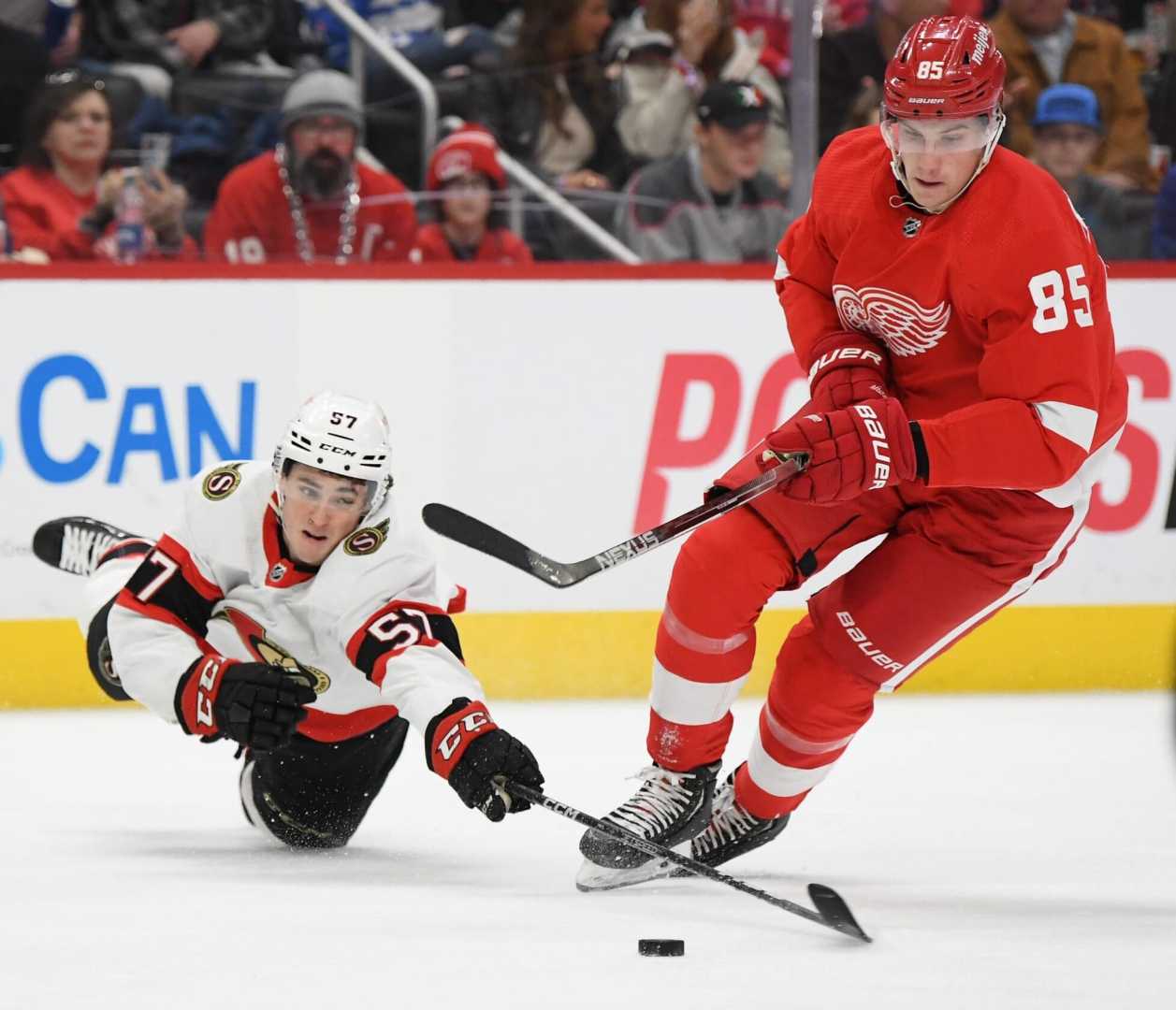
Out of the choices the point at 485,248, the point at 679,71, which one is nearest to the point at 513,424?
the point at 485,248

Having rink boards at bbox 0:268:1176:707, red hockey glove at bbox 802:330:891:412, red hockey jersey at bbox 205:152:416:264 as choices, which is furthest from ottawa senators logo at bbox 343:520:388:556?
red hockey jersey at bbox 205:152:416:264

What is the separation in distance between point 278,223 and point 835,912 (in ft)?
8.95

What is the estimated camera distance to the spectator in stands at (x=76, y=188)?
4.77 metres

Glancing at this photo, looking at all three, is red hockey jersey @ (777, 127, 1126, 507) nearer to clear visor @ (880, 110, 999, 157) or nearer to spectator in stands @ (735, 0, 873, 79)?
clear visor @ (880, 110, 999, 157)

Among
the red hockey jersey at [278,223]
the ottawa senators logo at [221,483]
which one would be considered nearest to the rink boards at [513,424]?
the red hockey jersey at [278,223]

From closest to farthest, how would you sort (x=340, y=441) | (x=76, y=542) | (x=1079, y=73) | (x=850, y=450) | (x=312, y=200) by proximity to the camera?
1. (x=850, y=450)
2. (x=340, y=441)
3. (x=76, y=542)
4. (x=312, y=200)
5. (x=1079, y=73)

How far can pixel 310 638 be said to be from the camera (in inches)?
129

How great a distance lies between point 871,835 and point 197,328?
6.91 feet

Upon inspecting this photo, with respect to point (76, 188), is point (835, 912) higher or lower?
lower

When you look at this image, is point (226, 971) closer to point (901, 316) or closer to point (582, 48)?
point (901, 316)

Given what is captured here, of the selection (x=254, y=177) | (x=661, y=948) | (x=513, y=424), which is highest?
(x=254, y=177)

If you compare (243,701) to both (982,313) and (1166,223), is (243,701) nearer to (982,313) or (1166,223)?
(982,313)

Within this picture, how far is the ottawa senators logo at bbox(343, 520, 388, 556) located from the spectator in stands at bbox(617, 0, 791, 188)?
7.10 ft

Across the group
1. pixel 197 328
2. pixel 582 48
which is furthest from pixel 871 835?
pixel 582 48
